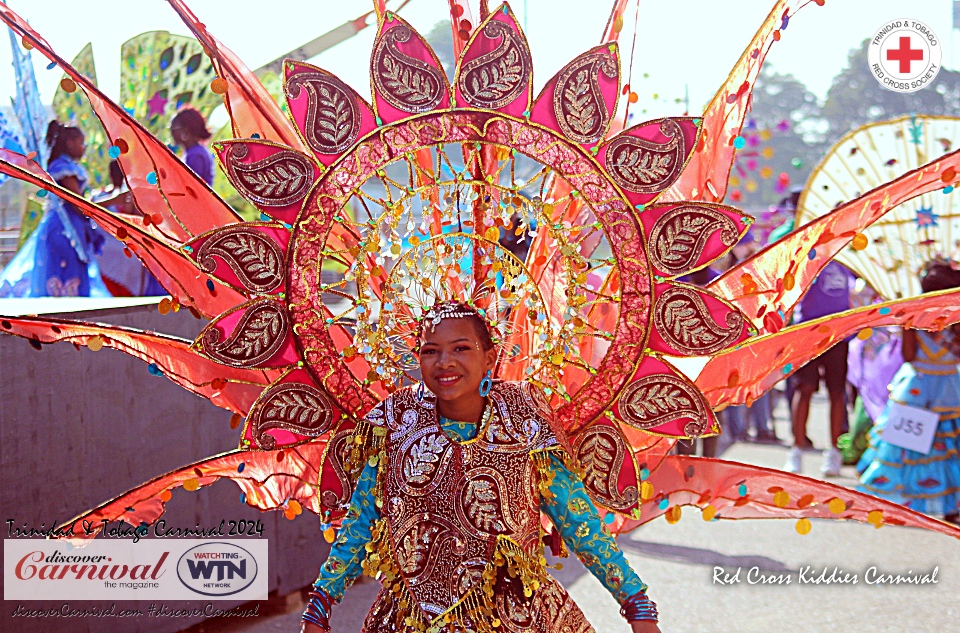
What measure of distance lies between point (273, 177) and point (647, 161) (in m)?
0.95

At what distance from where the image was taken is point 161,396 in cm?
388

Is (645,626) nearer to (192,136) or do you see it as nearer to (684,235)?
(684,235)

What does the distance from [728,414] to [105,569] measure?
5749 millimetres

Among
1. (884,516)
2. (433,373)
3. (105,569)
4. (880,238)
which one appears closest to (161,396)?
(105,569)

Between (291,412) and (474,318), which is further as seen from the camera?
(291,412)

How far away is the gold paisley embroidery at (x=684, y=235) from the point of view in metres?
2.32

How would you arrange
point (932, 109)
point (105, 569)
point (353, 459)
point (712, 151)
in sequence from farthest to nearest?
point (932, 109) → point (105, 569) → point (712, 151) → point (353, 459)

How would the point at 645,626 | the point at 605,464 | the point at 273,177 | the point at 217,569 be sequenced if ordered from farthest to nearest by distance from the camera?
the point at 217,569 → the point at 605,464 → the point at 273,177 → the point at 645,626

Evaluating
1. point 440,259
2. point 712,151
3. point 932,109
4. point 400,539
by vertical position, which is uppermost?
point 932,109

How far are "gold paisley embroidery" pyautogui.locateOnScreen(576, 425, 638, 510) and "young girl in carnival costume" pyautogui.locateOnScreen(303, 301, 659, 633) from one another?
0.68ft

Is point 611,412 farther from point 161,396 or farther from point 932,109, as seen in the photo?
point 932,109

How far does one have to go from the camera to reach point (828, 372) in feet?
22.4

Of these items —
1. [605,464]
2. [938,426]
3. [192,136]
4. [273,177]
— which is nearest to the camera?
[273,177]

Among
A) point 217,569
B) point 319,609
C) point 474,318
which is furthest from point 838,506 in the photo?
point 217,569
